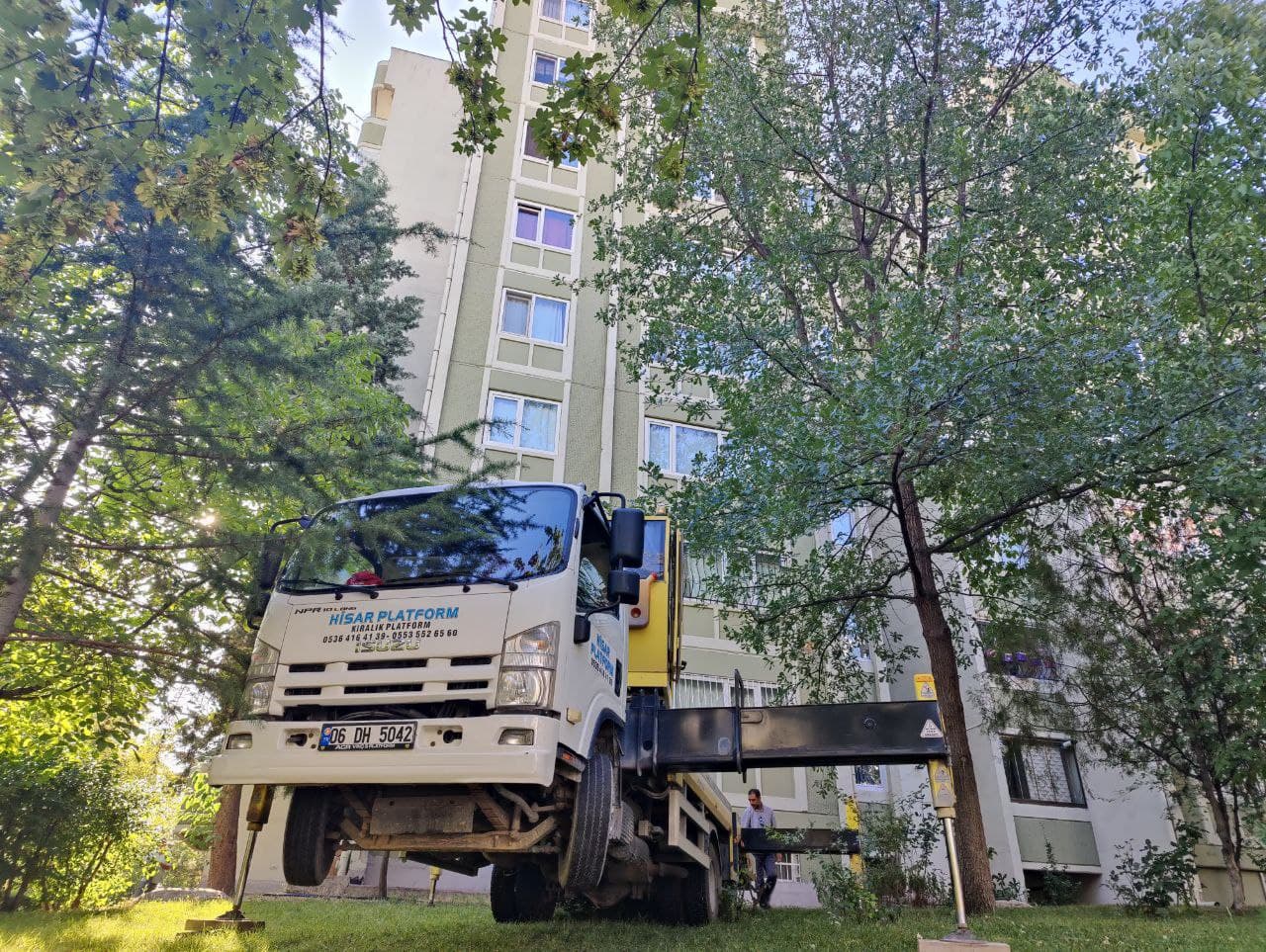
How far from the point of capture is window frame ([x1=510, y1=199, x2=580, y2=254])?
21516 millimetres

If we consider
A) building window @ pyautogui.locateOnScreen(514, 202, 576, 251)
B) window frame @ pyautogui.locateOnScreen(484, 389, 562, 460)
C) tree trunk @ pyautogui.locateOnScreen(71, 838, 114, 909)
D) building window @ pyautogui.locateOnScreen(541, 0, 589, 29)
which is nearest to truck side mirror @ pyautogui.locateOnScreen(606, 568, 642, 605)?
tree trunk @ pyautogui.locateOnScreen(71, 838, 114, 909)

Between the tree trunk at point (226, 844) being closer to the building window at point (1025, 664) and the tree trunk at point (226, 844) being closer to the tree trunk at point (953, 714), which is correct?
the tree trunk at point (953, 714)

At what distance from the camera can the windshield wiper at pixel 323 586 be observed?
5164mm

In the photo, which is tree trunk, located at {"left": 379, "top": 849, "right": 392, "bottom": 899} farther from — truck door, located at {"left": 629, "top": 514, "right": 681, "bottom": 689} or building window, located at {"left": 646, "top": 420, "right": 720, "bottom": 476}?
building window, located at {"left": 646, "top": 420, "right": 720, "bottom": 476}

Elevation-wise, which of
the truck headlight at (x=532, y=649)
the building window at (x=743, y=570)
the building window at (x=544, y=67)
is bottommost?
the truck headlight at (x=532, y=649)

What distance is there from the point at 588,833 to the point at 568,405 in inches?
600

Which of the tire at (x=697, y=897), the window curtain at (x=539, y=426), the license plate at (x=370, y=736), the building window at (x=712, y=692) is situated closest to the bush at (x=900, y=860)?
the tire at (x=697, y=897)

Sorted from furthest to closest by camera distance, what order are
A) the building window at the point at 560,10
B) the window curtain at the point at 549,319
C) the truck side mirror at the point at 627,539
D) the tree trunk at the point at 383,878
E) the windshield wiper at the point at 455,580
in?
the building window at the point at 560,10
the window curtain at the point at 549,319
the tree trunk at the point at 383,878
the truck side mirror at the point at 627,539
the windshield wiper at the point at 455,580

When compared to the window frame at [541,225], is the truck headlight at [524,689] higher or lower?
lower

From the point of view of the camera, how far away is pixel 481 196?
71.1 ft

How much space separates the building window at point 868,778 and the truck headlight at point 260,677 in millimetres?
14869

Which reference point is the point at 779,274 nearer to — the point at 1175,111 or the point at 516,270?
the point at 1175,111

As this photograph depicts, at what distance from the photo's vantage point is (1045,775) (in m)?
17.3

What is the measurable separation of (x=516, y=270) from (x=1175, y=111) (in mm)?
14698
